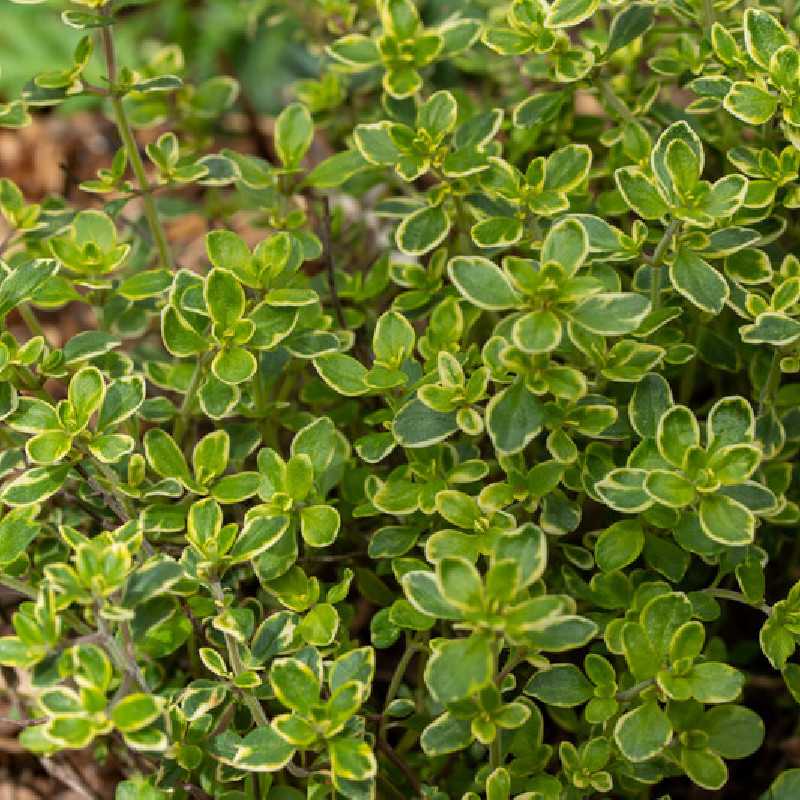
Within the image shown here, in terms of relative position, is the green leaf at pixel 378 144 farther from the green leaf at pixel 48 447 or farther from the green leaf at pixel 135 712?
the green leaf at pixel 135 712

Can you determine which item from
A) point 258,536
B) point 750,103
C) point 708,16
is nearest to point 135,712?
point 258,536

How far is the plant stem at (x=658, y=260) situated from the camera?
1.42 meters

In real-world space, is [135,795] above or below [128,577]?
below

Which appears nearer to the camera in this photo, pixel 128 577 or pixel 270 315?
pixel 128 577

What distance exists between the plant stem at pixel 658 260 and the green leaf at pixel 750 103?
17 centimetres

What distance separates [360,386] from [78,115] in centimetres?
223

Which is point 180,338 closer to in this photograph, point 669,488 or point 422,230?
point 422,230

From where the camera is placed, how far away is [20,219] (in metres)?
1.77

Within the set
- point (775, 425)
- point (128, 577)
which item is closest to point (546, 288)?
point (775, 425)

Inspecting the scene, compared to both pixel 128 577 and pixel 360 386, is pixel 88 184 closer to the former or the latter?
pixel 360 386

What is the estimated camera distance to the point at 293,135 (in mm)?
1785

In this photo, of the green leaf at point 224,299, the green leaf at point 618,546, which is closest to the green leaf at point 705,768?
the green leaf at point 618,546

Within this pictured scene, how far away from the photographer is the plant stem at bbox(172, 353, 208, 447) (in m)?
1.56

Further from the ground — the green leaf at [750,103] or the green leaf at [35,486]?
the green leaf at [750,103]
